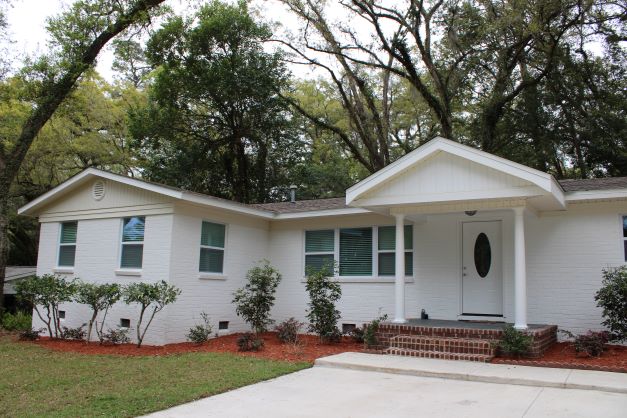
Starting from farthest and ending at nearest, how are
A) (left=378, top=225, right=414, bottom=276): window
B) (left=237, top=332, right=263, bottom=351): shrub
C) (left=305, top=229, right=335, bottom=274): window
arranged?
(left=305, top=229, right=335, bottom=274): window → (left=378, top=225, right=414, bottom=276): window → (left=237, top=332, right=263, bottom=351): shrub

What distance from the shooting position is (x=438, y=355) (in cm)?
909

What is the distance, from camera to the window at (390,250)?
12.3m

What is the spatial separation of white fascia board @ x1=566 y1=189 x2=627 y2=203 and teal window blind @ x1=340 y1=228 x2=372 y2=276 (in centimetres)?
460

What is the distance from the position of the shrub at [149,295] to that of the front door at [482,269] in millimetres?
6331

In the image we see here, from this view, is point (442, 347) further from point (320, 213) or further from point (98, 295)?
point (98, 295)

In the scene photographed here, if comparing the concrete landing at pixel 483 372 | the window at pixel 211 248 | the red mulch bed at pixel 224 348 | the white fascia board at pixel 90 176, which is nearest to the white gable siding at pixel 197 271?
the window at pixel 211 248

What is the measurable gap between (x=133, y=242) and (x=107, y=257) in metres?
0.88

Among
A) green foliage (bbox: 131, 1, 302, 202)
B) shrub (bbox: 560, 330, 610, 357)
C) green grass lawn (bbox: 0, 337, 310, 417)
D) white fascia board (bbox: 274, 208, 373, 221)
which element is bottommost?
green grass lawn (bbox: 0, 337, 310, 417)

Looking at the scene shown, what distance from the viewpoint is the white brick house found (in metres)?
10.0

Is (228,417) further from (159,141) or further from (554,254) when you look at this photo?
(159,141)

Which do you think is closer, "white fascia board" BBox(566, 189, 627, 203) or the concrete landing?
the concrete landing

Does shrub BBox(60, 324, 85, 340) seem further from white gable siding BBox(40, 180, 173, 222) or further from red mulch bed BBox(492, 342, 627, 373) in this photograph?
red mulch bed BBox(492, 342, 627, 373)

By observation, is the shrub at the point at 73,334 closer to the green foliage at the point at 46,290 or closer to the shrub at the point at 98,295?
the green foliage at the point at 46,290

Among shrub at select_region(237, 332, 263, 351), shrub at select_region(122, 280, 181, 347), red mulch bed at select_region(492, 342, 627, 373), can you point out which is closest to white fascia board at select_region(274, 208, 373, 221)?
shrub at select_region(122, 280, 181, 347)
